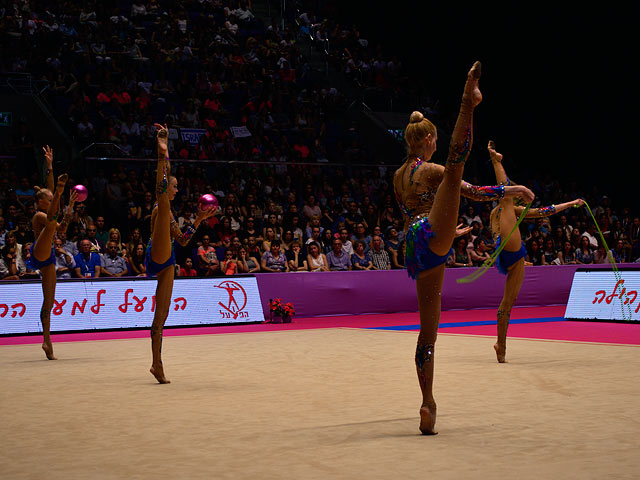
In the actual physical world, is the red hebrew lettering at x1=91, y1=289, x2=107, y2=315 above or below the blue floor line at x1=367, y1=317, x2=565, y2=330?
above

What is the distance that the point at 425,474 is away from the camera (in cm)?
400

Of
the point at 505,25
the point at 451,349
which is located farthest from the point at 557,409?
the point at 505,25

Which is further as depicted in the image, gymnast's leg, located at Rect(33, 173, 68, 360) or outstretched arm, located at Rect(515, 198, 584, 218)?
gymnast's leg, located at Rect(33, 173, 68, 360)

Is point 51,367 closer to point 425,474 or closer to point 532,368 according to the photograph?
point 532,368

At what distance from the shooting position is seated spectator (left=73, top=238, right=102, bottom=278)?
44.6 ft

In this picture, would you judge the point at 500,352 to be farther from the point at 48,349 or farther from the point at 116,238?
the point at 116,238

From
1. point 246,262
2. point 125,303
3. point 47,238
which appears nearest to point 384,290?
point 246,262

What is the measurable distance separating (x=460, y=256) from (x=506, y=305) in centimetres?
766

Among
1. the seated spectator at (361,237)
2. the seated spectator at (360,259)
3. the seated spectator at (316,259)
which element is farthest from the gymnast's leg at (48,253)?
the seated spectator at (361,237)

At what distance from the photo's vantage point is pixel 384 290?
1514 cm

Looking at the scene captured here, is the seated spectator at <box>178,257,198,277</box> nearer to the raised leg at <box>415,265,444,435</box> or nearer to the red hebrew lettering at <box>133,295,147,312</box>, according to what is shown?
the red hebrew lettering at <box>133,295,147,312</box>

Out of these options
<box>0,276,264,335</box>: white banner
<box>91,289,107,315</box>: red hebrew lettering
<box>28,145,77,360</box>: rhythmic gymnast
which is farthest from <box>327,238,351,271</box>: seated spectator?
<box>28,145,77,360</box>: rhythmic gymnast

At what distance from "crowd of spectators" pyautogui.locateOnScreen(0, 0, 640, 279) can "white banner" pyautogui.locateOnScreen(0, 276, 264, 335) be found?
0.88m

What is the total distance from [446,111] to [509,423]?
1931 centimetres
